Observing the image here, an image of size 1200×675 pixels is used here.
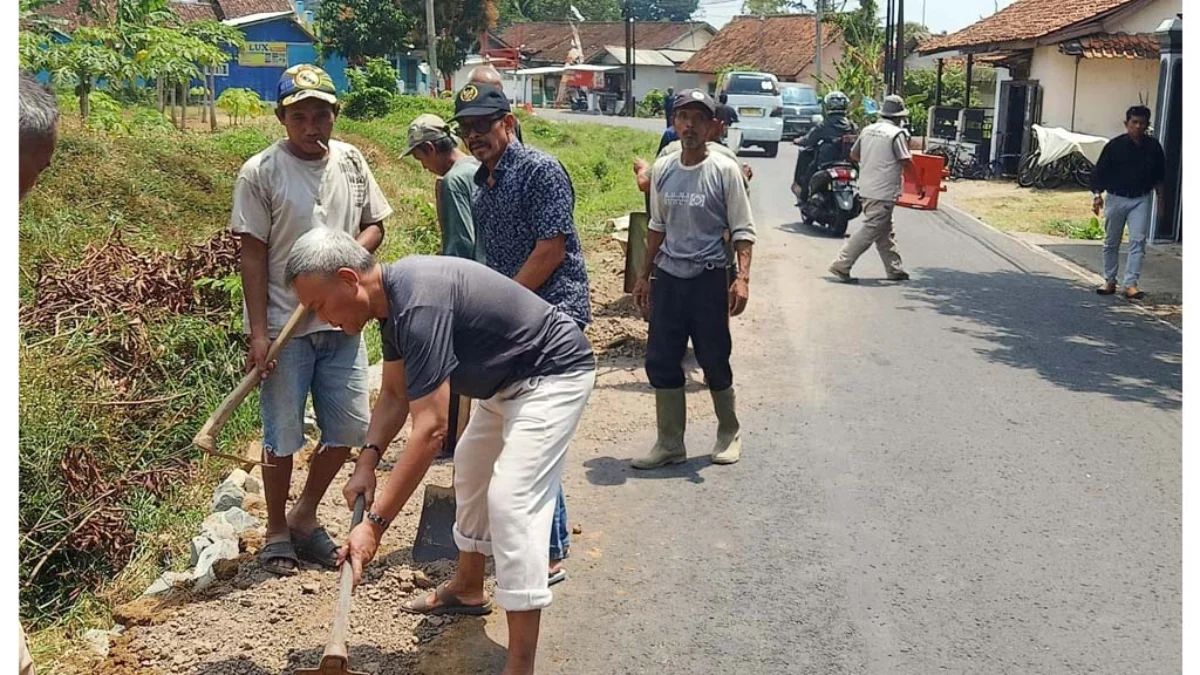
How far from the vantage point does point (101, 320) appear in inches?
260

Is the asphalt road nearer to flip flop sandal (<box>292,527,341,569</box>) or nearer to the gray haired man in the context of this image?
flip flop sandal (<box>292,527,341,569</box>)

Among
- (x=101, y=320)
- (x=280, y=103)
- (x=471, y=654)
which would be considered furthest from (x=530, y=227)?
(x=101, y=320)

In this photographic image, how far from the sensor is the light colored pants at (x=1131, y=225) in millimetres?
10891

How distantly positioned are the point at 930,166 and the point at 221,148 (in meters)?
9.09

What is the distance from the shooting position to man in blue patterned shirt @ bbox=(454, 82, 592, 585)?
4.61m

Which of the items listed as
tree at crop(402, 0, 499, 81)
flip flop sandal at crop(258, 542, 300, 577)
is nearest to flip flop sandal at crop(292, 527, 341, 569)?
flip flop sandal at crop(258, 542, 300, 577)

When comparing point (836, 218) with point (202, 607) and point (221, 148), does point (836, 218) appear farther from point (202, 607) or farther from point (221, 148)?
point (202, 607)

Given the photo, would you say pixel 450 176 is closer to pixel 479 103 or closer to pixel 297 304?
pixel 479 103

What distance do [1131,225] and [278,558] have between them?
9.10 m

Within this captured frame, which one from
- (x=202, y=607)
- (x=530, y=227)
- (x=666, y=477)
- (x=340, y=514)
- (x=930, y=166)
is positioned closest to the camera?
(x=202, y=607)

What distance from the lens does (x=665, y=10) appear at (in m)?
117

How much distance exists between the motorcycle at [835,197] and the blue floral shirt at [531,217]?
9825 mm

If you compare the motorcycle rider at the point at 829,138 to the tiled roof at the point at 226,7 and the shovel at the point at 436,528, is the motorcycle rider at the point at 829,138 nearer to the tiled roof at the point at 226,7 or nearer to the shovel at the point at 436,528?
the shovel at the point at 436,528

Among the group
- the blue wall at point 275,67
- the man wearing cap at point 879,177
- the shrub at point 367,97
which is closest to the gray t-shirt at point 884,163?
the man wearing cap at point 879,177
